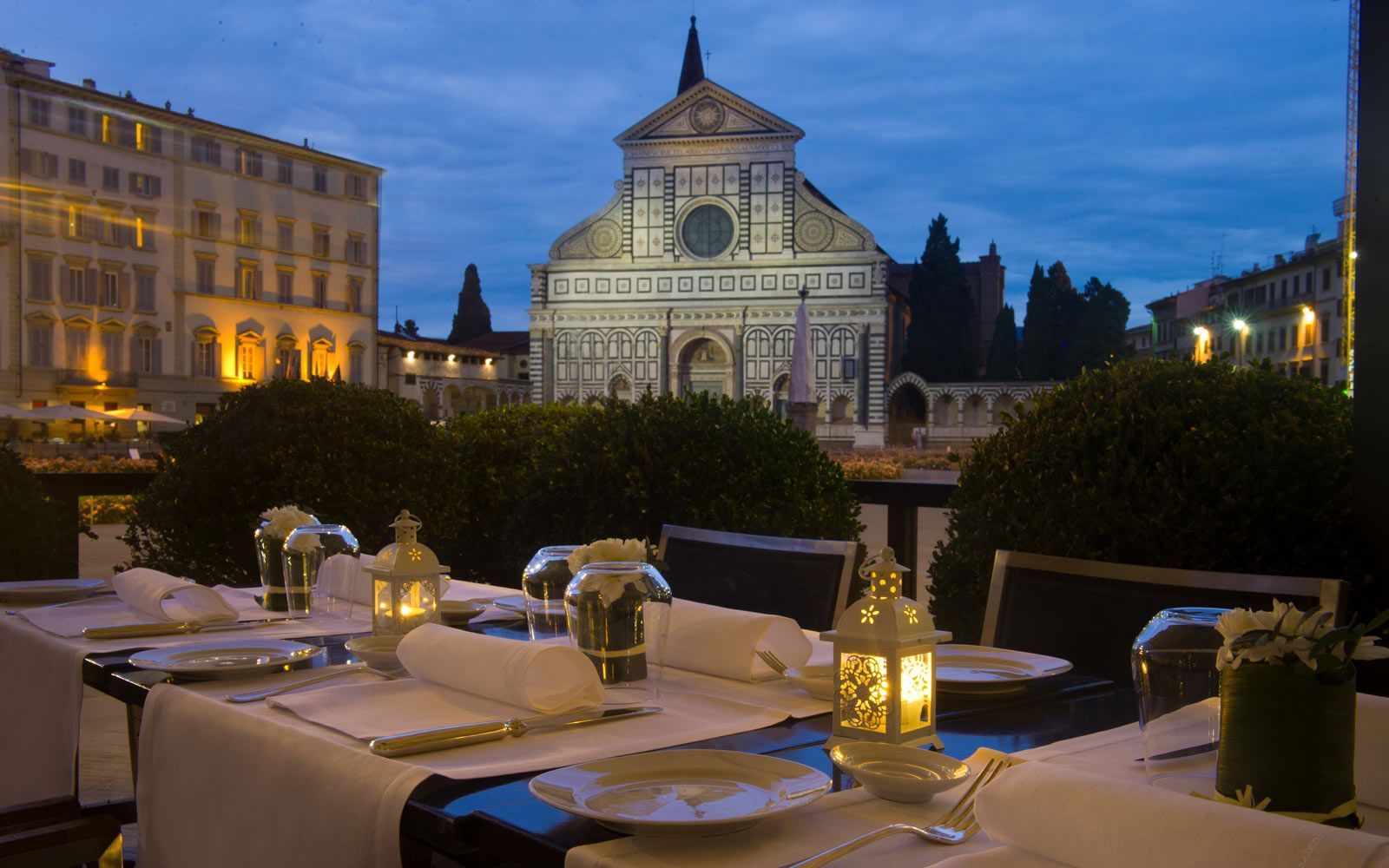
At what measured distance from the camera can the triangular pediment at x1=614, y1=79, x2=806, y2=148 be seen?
113ft

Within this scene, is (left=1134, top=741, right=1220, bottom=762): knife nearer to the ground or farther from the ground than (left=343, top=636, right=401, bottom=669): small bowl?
farther from the ground

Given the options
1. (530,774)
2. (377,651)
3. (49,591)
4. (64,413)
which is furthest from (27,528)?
(64,413)

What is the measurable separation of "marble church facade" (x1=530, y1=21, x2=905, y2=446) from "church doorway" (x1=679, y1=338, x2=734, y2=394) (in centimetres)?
6

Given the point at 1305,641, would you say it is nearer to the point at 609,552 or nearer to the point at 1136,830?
the point at 1136,830

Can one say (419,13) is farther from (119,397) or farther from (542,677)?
(542,677)

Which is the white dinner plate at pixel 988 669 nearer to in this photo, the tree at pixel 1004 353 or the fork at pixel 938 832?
the fork at pixel 938 832

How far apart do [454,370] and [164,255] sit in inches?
426

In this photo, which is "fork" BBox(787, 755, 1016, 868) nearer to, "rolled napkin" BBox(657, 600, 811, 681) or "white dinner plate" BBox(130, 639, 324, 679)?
"rolled napkin" BBox(657, 600, 811, 681)

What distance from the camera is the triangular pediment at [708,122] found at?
Answer: 3456 cm

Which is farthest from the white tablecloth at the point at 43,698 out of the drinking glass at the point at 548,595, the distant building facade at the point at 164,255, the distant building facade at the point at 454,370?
the distant building facade at the point at 454,370

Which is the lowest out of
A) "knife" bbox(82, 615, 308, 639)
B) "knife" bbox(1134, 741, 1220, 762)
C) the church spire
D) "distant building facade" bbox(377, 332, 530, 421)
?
"knife" bbox(82, 615, 308, 639)

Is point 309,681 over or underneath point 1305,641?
underneath

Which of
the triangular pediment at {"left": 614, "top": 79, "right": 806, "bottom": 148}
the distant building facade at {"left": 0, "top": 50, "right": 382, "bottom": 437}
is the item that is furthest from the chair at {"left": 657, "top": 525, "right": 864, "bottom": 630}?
the triangular pediment at {"left": 614, "top": 79, "right": 806, "bottom": 148}

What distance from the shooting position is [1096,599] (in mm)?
1670
